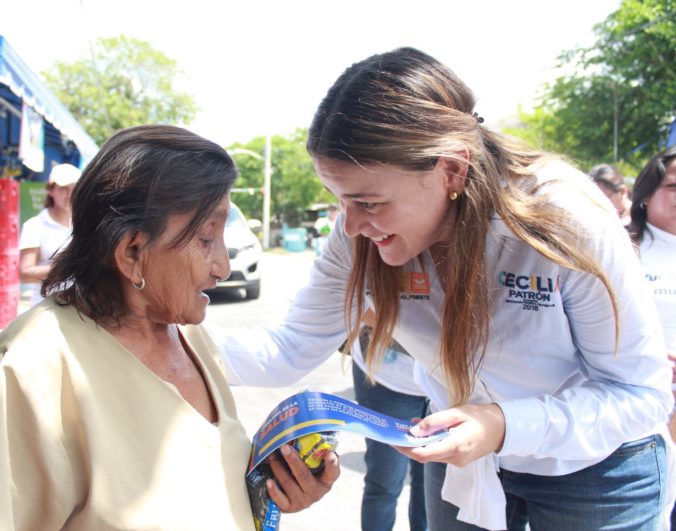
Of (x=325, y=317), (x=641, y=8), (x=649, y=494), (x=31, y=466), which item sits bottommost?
(x=649, y=494)

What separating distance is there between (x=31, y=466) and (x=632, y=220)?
288 centimetres

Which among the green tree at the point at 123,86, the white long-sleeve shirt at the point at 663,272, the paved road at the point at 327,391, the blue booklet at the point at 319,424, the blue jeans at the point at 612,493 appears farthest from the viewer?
the green tree at the point at 123,86

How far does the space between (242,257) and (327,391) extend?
5156 mm

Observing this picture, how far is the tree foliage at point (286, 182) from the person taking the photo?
3978cm

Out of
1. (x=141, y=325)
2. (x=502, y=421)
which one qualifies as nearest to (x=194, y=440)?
(x=141, y=325)

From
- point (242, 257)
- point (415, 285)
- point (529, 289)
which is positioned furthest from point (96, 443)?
point (242, 257)

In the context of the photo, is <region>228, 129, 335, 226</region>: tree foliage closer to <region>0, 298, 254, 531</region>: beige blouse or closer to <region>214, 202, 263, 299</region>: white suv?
<region>214, 202, 263, 299</region>: white suv

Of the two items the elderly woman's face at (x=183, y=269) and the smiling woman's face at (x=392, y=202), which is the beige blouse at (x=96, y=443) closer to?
the elderly woman's face at (x=183, y=269)

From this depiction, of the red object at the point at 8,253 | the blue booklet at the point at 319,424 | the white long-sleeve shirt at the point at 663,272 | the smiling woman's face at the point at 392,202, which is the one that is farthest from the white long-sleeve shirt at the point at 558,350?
the red object at the point at 8,253

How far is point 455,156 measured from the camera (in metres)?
1.47

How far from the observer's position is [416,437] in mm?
1382

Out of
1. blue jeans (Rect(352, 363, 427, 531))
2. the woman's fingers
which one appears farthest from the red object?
the woman's fingers

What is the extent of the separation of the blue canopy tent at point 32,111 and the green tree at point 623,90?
1002 cm

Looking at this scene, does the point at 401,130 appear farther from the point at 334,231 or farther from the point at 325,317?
the point at 325,317
